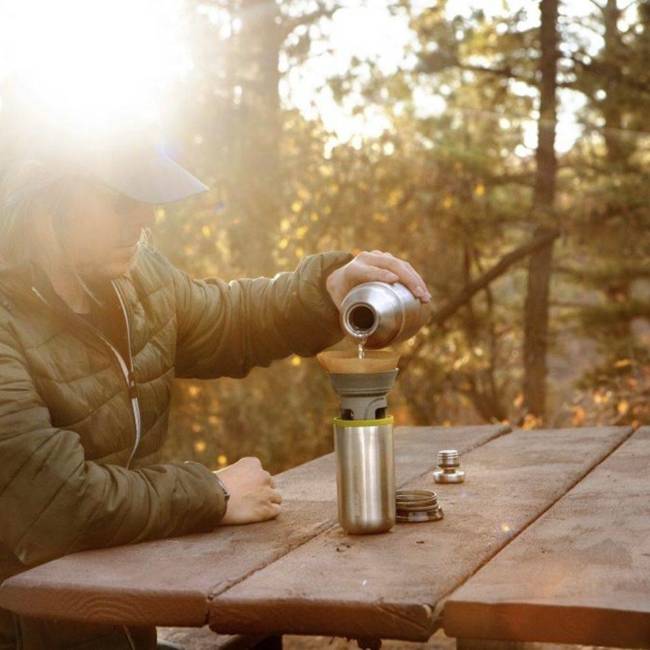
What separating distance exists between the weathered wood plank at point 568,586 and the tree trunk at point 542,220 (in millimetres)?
7789

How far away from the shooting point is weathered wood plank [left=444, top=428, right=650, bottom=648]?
1.92 m

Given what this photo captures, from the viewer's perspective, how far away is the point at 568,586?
81.0 inches

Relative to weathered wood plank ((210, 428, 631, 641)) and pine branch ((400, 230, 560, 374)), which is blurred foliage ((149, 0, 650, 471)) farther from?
weathered wood plank ((210, 428, 631, 641))

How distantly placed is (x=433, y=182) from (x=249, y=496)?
24.5 ft

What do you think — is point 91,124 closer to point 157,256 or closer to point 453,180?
point 157,256

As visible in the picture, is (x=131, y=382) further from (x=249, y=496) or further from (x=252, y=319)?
(x=252, y=319)

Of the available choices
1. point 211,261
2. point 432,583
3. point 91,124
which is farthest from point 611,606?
point 211,261

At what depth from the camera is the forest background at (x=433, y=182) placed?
7.95m

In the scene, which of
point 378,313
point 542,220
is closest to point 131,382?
point 378,313

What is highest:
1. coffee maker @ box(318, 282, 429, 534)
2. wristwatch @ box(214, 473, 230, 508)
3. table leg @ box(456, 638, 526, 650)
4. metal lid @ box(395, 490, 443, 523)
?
coffee maker @ box(318, 282, 429, 534)

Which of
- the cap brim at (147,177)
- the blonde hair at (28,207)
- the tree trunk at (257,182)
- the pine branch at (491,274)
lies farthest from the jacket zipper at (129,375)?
the pine branch at (491,274)

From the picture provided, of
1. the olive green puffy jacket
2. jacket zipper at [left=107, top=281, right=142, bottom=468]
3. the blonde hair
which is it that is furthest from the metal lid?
the blonde hair

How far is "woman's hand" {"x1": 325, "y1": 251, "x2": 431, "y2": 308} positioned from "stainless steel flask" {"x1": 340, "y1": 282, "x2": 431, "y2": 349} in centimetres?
3

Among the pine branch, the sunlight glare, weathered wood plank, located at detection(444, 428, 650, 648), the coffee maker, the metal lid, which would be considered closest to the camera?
weathered wood plank, located at detection(444, 428, 650, 648)
